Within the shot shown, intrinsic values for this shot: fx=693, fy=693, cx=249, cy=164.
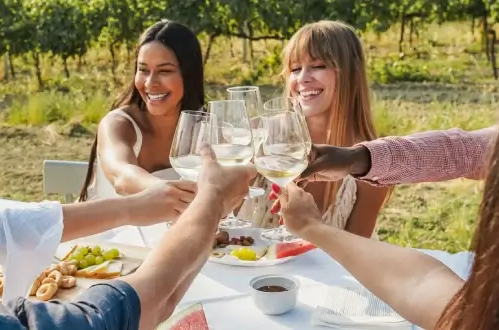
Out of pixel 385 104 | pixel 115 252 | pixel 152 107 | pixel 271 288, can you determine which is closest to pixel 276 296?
pixel 271 288

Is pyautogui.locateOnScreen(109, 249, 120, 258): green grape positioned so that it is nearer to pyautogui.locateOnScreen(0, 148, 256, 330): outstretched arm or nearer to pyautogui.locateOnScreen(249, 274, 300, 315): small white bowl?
pyautogui.locateOnScreen(249, 274, 300, 315): small white bowl

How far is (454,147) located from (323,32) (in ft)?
2.82

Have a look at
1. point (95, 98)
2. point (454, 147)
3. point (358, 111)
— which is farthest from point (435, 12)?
point (454, 147)

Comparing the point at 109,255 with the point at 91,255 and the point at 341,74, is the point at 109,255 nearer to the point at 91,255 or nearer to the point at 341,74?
the point at 91,255

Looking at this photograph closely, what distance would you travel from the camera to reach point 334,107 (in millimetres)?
2691

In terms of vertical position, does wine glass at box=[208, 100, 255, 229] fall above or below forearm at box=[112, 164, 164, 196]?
above

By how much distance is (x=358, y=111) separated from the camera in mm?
2734

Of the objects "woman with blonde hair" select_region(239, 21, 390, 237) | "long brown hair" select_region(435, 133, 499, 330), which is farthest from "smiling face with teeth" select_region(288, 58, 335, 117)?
"long brown hair" select_region(435, 133, 499, 330)

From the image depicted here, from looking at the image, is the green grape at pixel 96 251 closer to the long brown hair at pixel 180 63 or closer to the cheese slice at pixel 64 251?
the cheese slice at pixel 64 251

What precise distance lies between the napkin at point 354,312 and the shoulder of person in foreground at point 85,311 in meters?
0.68

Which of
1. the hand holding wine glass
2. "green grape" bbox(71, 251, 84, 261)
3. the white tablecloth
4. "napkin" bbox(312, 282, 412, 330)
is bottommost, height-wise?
the white tablecloth

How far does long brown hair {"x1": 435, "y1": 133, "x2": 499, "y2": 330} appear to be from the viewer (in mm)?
974

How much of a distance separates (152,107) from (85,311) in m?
2.08

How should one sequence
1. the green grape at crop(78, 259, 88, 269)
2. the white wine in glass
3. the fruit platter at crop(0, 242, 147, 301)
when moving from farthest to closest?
the green grape at crop(78, 259, 88, 269)
the fruit platter at crop(0, 242, 147, 301)
the white wine in glass
